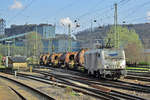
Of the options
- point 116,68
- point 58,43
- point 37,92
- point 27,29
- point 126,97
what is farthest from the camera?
point 27,29

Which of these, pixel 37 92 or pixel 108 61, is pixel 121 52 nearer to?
pixel 108 61

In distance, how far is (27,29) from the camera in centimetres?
19512

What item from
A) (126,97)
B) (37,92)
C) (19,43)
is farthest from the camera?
(19,43)

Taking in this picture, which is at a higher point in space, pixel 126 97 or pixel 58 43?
pixel 58 43

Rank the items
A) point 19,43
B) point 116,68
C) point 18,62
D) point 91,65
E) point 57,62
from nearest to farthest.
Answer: point 116,68, point 91,65, point 18,62, point 57,62, point 19,43

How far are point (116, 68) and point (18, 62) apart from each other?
20.4m

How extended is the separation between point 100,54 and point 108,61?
3.31 feet

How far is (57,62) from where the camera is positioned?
4666cm

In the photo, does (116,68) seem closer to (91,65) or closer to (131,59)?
(91,65)

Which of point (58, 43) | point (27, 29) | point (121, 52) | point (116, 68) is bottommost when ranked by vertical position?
point (116, 68)

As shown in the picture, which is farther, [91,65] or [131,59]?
[131,59]

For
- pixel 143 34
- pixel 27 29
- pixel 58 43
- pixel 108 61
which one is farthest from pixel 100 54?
pixel 27 29

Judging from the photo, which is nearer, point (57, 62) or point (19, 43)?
point (57, 62)

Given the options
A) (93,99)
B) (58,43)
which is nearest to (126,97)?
(93,99)
